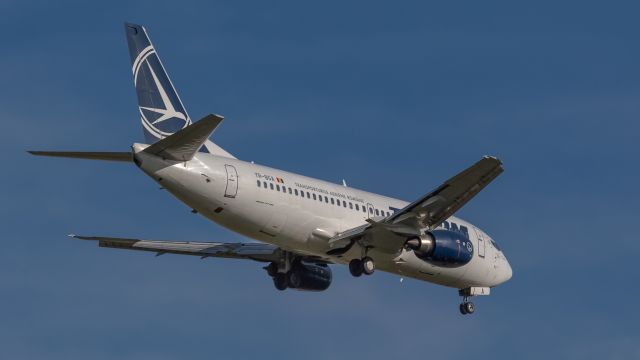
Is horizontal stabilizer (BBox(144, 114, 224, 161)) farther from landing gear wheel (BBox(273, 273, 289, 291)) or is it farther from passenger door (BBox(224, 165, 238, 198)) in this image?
landing gear wheel (BBox(273, 273, 289, 291))

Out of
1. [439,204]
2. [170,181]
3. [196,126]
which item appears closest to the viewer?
[196,126]

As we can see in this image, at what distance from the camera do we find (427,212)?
4666cm

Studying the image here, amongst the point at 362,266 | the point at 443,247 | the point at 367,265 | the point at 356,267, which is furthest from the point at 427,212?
the point at 356,267

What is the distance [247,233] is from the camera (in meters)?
45.9

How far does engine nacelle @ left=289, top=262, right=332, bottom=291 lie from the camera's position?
51500 mm

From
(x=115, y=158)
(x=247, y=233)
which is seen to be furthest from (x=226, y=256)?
(x=115, y=158)

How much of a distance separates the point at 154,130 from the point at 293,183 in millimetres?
5325

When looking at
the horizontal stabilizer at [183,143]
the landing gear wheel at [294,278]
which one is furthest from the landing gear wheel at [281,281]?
the horizontal stabilizer at [183,143]

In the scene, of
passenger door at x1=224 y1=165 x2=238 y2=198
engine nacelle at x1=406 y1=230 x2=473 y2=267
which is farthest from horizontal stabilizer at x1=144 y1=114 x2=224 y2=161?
engine nacelle at x1=406 y1=230 x2=473 y2=267

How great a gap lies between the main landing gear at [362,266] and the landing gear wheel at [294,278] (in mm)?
4203

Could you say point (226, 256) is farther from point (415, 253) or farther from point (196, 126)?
point (196, 126)

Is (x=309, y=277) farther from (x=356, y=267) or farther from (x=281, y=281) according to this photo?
(x=356, y=267)

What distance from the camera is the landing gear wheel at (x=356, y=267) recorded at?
47500mm

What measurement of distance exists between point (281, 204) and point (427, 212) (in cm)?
532
